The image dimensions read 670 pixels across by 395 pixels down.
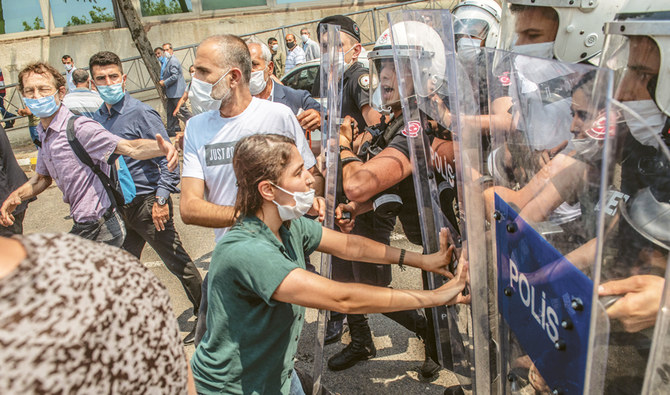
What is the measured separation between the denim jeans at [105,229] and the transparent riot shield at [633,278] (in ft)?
10.7

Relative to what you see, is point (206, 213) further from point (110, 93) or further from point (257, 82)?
point (110, 93)

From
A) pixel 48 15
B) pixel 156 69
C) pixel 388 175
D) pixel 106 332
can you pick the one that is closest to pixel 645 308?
pixel 106 332

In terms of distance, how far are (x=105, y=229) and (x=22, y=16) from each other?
51.1 ft

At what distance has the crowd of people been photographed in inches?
34.4

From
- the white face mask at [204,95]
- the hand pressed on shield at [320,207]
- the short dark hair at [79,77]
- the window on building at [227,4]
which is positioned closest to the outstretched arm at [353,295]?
the hand pressed on shield at [320,207]

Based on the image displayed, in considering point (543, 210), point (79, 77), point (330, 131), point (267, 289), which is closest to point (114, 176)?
point (330, 131)

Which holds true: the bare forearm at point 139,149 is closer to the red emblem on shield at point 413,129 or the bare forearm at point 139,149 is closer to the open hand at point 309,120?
the open hand at point 309,120

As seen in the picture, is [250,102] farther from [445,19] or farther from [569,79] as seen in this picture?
[569,79]

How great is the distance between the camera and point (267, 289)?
164 centimetres

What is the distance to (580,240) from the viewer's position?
971 millimetres

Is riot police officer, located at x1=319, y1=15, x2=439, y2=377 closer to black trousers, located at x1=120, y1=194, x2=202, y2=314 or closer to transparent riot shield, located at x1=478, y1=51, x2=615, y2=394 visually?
black trousers, located at x1=120, y1=194, x2=202, y2=314

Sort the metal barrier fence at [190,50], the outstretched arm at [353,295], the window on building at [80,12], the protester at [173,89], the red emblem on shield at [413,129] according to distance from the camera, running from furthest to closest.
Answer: the window on building at [80,12] < the metal barrier fence at [190,50] < the protester at [173,89] < the red emblem on shield at [413,129] < the outstretched arm at [353,295]

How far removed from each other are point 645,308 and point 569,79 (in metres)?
0.49

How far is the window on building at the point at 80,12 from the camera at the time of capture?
15.5 metres
